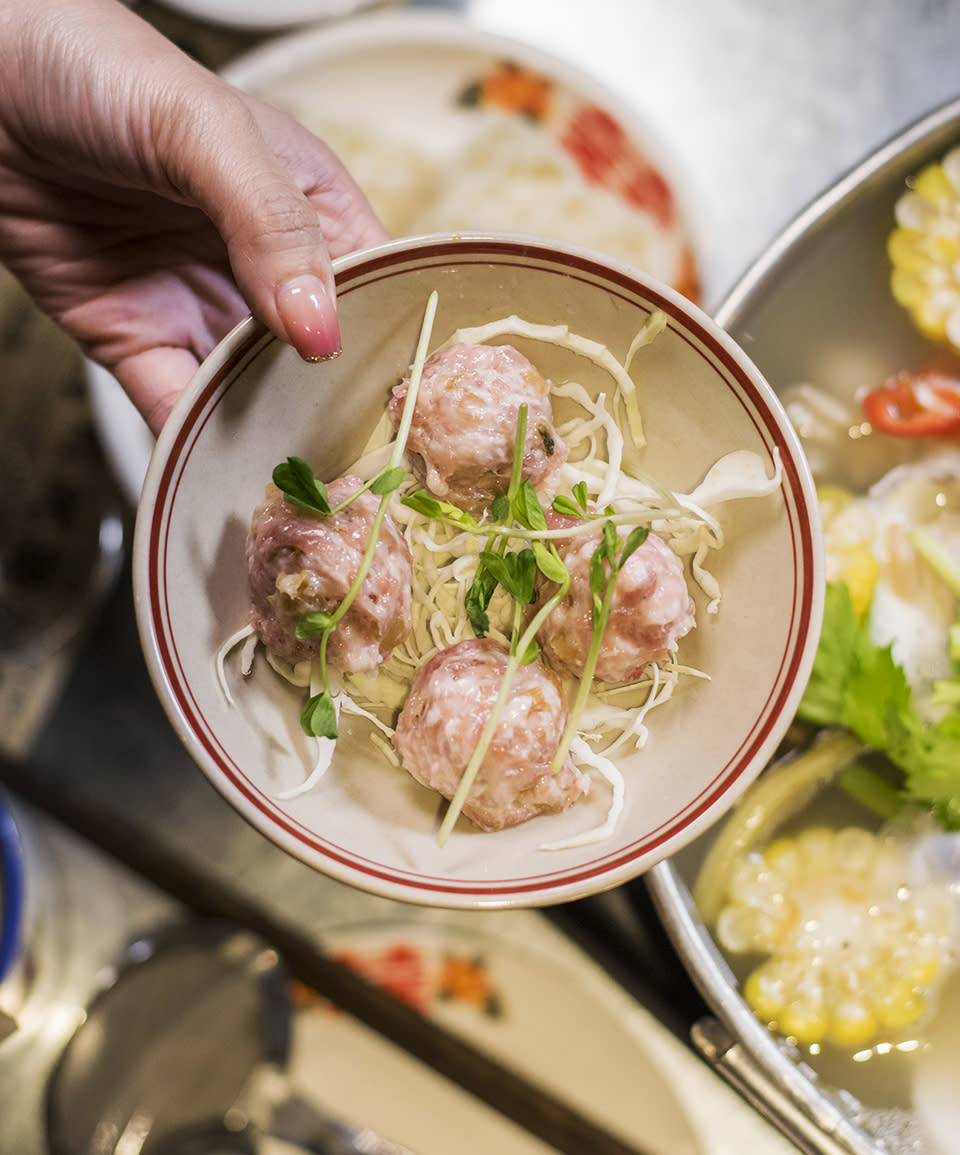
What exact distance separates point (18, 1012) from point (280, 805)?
1224 millimetres

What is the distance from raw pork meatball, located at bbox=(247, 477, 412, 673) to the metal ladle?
957mm

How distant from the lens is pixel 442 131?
1.75m

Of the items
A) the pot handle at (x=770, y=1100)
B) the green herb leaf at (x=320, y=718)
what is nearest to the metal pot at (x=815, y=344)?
the pot handle at (x=770, y=1100)

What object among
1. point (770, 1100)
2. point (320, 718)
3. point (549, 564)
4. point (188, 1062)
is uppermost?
point (549, 564)

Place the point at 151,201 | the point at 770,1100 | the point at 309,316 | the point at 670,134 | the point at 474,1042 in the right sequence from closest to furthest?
the point at 309,316 → the point at 770,1100 → the point at 151,201 → the point at 474,1042 → the point at 670,134

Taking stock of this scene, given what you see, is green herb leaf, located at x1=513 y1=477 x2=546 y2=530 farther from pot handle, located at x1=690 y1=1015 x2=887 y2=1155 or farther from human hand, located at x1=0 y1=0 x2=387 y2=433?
pot handle, located at x1=690 y1=1015 x2=887 y2=1155

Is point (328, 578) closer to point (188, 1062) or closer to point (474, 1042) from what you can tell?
point (474, 1042)

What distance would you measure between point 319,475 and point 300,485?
0.13 metres

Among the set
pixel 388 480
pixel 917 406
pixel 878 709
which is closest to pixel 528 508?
pixel 388 480

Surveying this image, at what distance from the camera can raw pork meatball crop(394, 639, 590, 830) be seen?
0.85 meters

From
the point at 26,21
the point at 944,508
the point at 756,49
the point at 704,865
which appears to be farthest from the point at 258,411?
the point at 756,49

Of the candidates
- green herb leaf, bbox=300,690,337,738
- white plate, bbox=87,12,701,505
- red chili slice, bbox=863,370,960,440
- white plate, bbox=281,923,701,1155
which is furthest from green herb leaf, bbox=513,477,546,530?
white plate, bbox=281,923,701,1155

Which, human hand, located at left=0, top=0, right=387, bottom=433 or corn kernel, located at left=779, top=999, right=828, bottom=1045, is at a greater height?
human hand, located at left=0, top=0, right=387, bottom=433

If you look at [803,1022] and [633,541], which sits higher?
[633,541]
